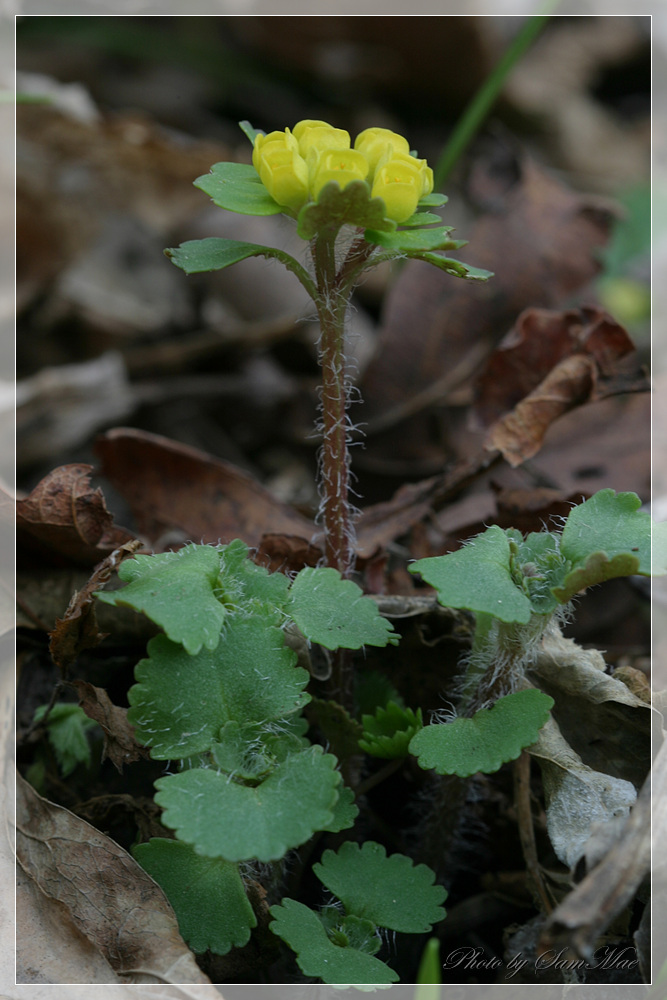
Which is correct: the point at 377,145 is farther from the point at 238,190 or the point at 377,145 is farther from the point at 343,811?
the point at 343,811

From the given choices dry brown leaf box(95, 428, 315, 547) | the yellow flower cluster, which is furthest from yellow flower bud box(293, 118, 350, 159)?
dry brown leaf box(95, 428, 315, 547)

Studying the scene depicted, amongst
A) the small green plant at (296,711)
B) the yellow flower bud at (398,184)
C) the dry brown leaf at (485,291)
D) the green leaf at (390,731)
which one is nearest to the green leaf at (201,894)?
the small green plant at (296,711)

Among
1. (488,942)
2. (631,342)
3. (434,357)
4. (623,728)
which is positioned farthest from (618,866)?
(434,357)

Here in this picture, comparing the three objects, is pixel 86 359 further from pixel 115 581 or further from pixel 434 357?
pixel 115 581

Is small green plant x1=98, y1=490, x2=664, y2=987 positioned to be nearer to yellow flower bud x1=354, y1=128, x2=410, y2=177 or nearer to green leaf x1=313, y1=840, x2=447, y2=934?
green leaf x1=313, y1=840, x2=447, y2=934

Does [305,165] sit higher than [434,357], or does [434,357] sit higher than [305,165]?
[305,165]

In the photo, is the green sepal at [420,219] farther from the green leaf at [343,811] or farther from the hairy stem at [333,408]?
the green leaf at [343,811]
